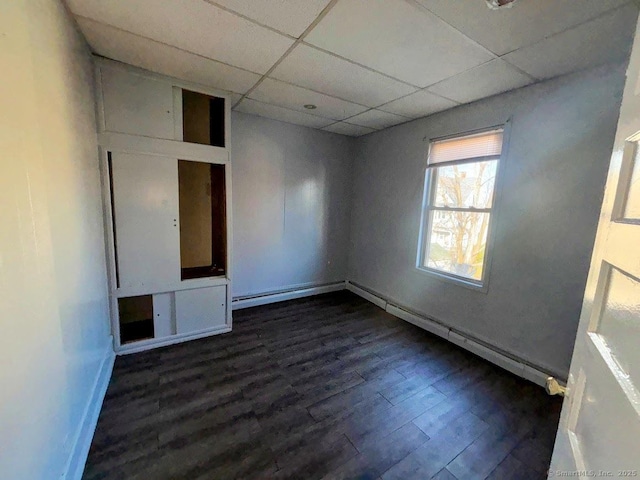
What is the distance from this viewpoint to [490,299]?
2.61 m

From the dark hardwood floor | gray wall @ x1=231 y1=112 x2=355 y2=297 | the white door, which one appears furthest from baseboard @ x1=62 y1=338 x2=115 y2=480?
the white door

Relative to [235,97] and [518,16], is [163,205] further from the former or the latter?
[518,16]

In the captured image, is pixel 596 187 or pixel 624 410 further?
pixel 596 187

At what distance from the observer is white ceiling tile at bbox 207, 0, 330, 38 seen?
1.45 m

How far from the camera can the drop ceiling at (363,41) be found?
1468mm

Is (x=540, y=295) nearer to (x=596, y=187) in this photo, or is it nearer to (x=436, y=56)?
(x=596, y=187)

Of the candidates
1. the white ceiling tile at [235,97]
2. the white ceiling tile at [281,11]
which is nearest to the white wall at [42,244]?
the white ceiling tile at [281,11]

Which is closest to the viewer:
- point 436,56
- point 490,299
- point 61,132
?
point 61,132

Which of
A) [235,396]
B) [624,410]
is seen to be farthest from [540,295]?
A: [235,396]

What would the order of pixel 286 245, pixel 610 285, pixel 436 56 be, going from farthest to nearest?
pixel 286 245, pixel 436 56, pixel 610 285

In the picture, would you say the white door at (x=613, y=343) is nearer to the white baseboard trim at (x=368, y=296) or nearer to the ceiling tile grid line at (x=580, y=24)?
the ceiling tile grid line at (x=580, y=24)

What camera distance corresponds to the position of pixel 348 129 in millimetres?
3916

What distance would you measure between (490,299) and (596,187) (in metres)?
1.24

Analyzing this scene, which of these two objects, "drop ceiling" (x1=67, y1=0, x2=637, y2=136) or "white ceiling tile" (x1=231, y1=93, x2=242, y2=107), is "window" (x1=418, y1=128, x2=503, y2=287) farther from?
"white ceiling tile" (x1=231, y1=93, x2=242, y2=107)
